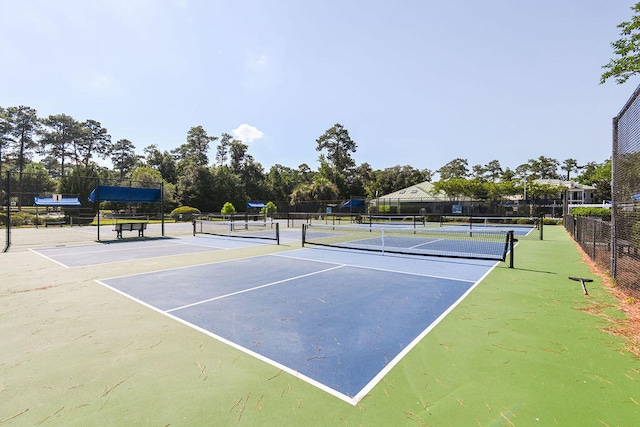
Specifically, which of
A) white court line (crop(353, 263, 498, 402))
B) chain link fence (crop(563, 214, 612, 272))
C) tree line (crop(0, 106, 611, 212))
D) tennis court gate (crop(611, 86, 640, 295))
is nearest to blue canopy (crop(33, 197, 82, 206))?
tree line (crop(0, 106, 611, 212))

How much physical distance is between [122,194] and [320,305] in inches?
685

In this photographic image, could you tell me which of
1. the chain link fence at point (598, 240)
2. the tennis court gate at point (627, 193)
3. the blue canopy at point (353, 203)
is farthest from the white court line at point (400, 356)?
the blue canopy at point (353, 203)

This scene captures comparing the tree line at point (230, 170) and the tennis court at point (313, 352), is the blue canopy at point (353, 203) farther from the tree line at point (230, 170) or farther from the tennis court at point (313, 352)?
the tennis court at point (313, 352)

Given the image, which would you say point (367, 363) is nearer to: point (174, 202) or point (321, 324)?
point (321, 324)

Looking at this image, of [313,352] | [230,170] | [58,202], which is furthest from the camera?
[230,170]

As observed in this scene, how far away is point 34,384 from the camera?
9.36 ft

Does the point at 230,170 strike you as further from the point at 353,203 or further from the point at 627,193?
the point at 627,193

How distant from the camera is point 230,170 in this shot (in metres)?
62.0

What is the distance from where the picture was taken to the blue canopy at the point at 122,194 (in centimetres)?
1694

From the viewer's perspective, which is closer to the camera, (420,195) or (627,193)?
(627,193)

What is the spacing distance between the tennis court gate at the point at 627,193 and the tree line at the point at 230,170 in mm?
32673

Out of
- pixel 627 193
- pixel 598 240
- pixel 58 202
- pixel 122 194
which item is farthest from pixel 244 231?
pixel 58 202

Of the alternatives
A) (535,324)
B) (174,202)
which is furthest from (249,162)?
(535,324)

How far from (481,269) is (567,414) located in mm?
6083
